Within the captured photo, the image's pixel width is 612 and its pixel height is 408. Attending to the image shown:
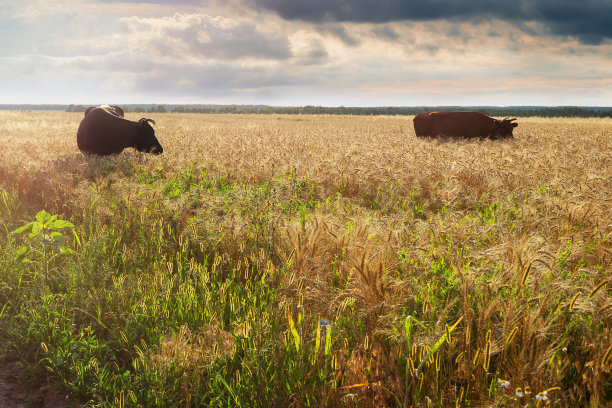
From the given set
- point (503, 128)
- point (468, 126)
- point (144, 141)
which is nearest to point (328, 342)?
point (144, 141)

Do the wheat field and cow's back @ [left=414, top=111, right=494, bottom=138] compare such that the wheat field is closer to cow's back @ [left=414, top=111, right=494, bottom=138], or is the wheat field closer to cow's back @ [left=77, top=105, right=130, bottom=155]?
cow's back @ [left=77, top=105, right=130, bottom=155]

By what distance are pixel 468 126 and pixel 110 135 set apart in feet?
40.1

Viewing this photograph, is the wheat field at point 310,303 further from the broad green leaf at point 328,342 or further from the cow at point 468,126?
the cow at point 468,126

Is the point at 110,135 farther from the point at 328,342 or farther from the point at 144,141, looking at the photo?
the point at 328,342

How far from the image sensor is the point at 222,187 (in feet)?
22.1

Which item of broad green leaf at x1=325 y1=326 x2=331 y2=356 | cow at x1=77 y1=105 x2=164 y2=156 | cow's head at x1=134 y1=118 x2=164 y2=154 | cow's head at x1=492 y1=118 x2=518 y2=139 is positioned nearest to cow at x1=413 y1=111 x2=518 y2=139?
cow's head at x1=492 y1=118 x2=518 y2=139

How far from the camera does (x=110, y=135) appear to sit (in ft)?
33.0

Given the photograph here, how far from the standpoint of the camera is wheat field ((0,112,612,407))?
2.22 m

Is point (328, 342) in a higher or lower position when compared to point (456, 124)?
lower

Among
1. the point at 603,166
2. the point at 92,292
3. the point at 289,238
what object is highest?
the point at 603,166

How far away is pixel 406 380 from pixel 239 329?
1.18m

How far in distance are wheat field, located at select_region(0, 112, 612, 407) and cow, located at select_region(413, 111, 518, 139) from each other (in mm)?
9384

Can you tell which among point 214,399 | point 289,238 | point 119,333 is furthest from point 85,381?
point 289,238

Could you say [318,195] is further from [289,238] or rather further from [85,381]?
[85,381]
